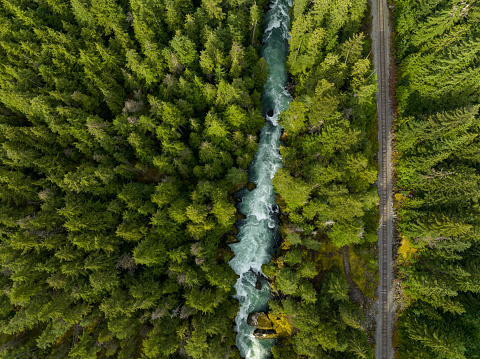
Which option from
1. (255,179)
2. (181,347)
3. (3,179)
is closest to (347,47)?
(255,179)

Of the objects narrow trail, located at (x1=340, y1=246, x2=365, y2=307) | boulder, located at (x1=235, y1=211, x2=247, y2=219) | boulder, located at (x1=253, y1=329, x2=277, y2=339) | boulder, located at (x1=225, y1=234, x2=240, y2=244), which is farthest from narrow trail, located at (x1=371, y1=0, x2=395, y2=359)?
boulder, located at (x1=225, y1=234, x2=240, y2=244)

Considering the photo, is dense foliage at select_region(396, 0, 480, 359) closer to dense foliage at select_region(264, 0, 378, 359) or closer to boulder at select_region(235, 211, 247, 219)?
dense foliage at select_region(264, 0, 378, 359)

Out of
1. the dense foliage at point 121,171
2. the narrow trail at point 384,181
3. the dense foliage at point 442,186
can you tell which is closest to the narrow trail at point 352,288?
the narrow trail at point 384,181

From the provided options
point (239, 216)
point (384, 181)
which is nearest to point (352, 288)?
point (384, 181)

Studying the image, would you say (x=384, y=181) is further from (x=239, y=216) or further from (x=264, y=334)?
(x=264, y=334)

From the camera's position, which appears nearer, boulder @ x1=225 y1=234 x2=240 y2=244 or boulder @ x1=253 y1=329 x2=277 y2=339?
boulder @ x1=253 y1=329 x2=277 y2=339
